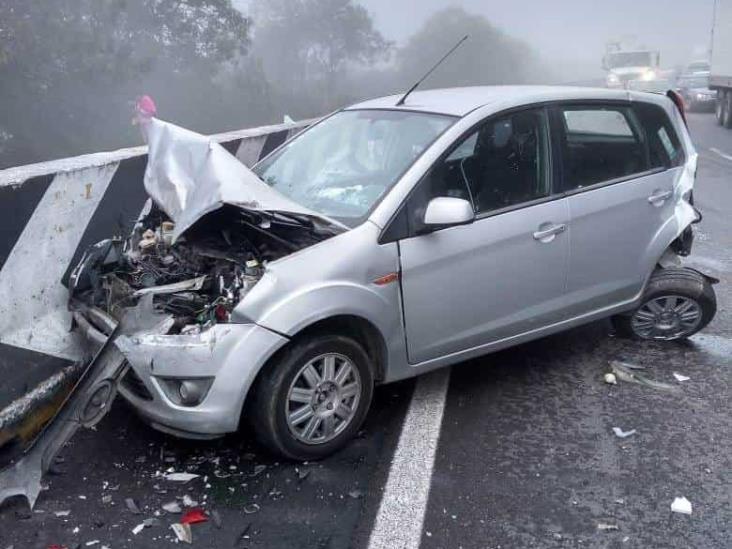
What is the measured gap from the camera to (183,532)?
3047 millimetres

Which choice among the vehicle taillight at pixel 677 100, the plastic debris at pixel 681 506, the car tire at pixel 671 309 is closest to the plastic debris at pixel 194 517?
the plastic debris at pixel 681 506

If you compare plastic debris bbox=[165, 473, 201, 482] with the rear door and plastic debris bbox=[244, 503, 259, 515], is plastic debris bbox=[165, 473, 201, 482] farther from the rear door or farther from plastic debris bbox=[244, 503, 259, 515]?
the rear door

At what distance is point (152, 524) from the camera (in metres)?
3.10

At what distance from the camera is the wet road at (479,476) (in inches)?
120

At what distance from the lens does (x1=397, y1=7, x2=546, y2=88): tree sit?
45.3 meters

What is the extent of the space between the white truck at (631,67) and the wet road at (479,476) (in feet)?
105

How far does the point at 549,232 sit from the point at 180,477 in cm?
235

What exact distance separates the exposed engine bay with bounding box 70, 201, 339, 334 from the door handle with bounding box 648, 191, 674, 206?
2217 mm

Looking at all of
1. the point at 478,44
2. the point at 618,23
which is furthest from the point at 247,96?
the point at 618,23

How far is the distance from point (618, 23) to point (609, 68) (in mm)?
34825

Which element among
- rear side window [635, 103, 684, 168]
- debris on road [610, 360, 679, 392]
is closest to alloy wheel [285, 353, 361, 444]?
debris on road [610, 360, 679, 392]

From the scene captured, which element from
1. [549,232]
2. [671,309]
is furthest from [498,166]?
[671,309]

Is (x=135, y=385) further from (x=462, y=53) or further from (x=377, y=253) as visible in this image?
(x=462, y=53)

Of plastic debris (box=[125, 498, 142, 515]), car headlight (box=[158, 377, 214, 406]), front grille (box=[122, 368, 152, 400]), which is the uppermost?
car headlight (box=[158, 377, 214, 406])
